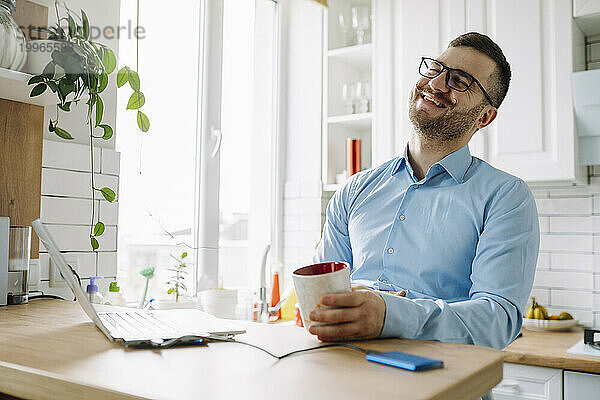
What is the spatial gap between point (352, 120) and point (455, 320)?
211cm

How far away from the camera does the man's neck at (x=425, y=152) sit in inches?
62.4

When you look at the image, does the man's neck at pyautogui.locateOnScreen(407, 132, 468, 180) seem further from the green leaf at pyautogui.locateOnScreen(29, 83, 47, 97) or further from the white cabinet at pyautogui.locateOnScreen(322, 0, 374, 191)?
the white cabinet at pyautogui.locateOnScreen(322, 0, 374, 191)

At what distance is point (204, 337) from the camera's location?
3.01ft

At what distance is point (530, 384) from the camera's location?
2154 mm

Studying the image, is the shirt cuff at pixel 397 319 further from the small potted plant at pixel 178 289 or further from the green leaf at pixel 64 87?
the small potted plant at pixel 178 289

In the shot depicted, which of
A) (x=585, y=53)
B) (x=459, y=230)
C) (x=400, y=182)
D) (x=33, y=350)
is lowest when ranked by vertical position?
(x=33, y=350)

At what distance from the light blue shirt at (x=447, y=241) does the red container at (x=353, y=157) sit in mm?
1334

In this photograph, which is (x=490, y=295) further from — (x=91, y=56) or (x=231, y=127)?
(x=231, y=127)

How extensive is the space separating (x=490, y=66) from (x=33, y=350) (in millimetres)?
1294

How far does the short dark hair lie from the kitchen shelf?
54.7 inches

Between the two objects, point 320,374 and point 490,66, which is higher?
point 490,66

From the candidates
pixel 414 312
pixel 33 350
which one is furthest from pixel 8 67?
pixel 414 312

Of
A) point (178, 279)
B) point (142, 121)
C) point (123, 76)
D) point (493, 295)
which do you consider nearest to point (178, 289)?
point (178, 279)

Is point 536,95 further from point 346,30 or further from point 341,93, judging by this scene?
point 346,30
